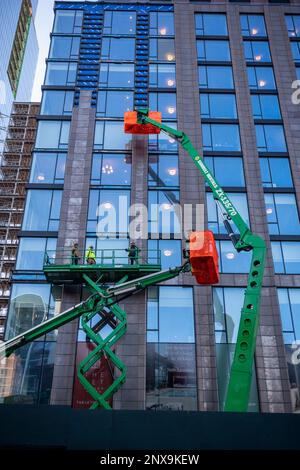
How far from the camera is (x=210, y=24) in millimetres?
37219

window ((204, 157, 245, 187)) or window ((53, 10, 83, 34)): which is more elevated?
window ((53, 10, 83, 34))

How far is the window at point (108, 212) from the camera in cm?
2823

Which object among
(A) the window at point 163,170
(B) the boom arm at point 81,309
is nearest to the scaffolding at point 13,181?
(A) the window at point 163,170

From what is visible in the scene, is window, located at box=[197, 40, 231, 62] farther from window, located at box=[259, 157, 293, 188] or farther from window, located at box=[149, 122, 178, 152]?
window, located at box=[259, 157, 293, 188]

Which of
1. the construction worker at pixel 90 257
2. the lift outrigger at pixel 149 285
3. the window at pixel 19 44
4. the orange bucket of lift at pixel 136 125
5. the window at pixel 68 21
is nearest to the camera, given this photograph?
the lift outrigger at pixel 149 285

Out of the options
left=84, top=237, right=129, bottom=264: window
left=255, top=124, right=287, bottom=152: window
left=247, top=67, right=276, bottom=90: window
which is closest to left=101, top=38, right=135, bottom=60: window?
left=247, top=67, right=276, bottom=90: window

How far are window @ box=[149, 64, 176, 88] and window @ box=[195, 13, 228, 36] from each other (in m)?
5.20

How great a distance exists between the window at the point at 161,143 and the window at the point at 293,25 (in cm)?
1624

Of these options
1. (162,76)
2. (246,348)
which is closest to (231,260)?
(246,348)

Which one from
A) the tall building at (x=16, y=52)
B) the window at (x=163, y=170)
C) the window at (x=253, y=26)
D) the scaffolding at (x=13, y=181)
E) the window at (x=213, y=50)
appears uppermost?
the tall building at (x=16, y=52)

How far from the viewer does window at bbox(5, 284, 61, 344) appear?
82.7ft

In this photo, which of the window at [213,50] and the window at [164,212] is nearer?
the window at [164,212]

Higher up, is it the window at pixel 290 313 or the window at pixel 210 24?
the window at pixel 210 24

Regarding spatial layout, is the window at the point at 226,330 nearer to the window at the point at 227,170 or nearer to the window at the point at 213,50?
the window at the point at 227,170
